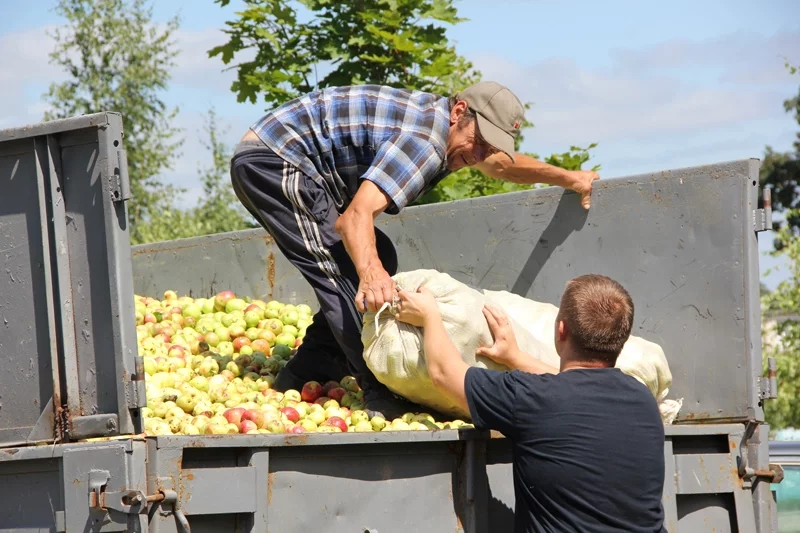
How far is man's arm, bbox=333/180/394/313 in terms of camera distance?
12.8 feet

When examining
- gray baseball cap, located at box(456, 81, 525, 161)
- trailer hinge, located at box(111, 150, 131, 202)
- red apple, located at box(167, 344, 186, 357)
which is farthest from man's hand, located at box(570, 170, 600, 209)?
trailer hinge, located at box(111, 150, 131, 202)

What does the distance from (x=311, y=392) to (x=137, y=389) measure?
5.50ft

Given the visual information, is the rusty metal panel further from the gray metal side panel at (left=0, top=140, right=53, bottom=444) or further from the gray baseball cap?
the gray baseball cap

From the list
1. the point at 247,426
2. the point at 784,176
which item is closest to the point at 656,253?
the point at 247,426

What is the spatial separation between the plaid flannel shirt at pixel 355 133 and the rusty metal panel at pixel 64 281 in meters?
1.47

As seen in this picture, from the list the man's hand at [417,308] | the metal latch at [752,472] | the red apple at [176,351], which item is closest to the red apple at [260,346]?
the red apple at [176,351]

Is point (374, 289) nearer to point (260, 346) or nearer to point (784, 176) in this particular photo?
point (260, 346)

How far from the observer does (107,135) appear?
2.96 metres

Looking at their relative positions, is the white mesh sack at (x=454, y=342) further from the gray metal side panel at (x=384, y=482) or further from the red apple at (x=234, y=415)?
the red apple at (x=234, y=415)

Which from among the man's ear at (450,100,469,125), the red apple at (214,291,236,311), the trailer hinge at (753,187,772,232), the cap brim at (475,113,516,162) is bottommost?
the red apple at (214,291,236,311)

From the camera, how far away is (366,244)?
3.97 m

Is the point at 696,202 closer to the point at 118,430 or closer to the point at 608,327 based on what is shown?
the point at 608,327

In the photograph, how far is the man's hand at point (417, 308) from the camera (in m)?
3.82

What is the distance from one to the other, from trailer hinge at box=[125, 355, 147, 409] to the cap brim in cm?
207
